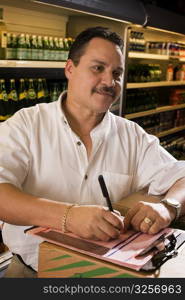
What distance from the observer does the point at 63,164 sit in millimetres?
1539

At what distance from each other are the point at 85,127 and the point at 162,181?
40 centimetres

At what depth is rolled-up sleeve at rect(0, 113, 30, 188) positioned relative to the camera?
4.61ft

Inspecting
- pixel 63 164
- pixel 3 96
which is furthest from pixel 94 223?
pixel 3 96

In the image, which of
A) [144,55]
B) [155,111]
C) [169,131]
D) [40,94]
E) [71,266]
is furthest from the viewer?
[169,131]

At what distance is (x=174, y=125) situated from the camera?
5.52 meters

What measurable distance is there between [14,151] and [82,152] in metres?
0.28

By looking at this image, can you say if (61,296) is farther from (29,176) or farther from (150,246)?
(29,176)

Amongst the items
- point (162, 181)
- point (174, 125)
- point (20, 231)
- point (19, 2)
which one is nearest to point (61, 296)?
point (20, 231)

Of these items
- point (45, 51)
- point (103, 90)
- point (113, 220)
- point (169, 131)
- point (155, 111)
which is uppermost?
point (45, 51)

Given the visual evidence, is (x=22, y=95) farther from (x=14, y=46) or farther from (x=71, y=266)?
(x=71, y=266)

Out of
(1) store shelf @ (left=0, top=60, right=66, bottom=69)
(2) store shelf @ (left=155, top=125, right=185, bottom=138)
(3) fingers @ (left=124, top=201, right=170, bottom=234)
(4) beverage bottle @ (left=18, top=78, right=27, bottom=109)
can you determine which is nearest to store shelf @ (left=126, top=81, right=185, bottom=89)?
(2) store shelf @ (left=155, top=125, right=185, bottom=138)

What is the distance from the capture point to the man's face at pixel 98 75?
1559 millimetres

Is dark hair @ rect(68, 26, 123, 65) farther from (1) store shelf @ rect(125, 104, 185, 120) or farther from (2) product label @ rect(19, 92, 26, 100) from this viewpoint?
(1) store shelf @ rect(125, 104, 185, 120)

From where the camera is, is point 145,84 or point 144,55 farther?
point 145,84
